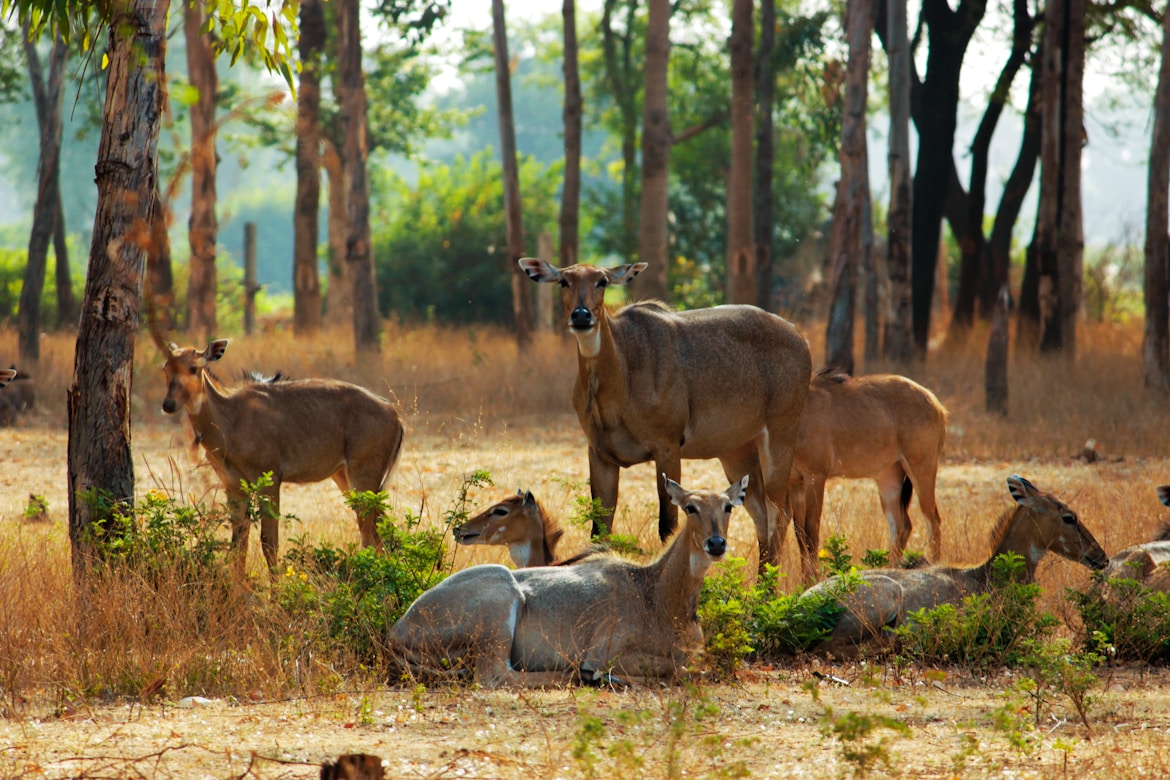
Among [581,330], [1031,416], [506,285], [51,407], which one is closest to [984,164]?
[1031,416]

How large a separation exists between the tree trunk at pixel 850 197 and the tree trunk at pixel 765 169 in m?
5.88

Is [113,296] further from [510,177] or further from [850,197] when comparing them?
[510,177]

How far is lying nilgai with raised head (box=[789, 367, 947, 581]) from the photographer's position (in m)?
10.6

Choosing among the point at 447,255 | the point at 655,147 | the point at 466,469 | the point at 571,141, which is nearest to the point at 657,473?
the point at 466,469

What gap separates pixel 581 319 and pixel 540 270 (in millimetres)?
601

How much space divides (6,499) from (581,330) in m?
7.01

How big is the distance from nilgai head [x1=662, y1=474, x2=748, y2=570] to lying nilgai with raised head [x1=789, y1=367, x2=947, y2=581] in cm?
323

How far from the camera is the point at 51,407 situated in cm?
1922

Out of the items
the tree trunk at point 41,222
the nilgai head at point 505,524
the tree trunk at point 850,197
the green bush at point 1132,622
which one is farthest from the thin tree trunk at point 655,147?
the green bush at point 1132,622

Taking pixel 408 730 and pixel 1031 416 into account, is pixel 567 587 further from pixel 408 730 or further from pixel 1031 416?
pixel 1031 416

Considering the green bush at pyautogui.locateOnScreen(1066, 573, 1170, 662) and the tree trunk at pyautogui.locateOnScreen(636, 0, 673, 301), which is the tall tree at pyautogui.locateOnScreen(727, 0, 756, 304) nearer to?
the tree trunk at pyautogui.locateOnScreen(636, 0, 673, 301)

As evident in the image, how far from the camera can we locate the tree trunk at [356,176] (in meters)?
23.9

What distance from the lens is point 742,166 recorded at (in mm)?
23266

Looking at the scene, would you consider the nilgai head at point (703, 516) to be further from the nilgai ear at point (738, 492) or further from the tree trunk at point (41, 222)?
the tree trunk at point (41, 222)
